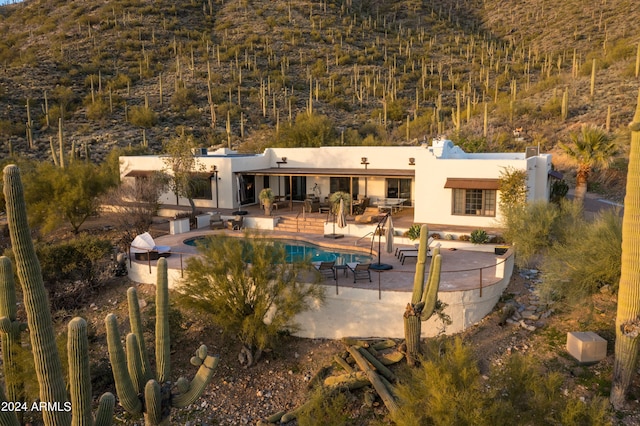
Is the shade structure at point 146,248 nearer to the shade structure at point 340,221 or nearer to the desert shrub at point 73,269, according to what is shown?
the desert shrub at point 73,269

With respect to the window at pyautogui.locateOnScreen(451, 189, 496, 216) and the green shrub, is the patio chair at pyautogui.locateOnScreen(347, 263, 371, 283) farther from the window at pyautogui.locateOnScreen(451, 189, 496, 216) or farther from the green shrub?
the window at pyautogui.locateOnScreen(451, 189, 496, 216)

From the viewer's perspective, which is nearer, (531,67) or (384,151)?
(384,151)

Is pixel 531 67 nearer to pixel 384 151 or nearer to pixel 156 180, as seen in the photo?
pixel 384 151

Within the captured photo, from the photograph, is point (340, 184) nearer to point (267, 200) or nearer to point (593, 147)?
point (267, 200)

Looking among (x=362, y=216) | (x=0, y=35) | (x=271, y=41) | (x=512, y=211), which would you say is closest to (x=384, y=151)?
(x=362, y=216)

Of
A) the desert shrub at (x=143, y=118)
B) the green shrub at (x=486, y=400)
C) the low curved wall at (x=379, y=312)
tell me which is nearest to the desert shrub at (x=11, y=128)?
the desert shrub at (x=143, y=118)

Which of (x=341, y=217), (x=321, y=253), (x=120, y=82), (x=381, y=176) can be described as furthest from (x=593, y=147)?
(x=120, y=82)

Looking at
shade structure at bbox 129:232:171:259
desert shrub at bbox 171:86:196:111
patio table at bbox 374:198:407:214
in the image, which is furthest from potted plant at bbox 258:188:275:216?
desert shrub at bbox 171:86:196:111
